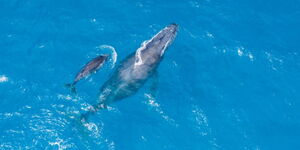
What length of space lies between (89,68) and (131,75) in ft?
12.0

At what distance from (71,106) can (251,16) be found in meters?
20.5

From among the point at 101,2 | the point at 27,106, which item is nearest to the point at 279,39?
the point at 101,2

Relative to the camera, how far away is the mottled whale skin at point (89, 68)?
33.6m

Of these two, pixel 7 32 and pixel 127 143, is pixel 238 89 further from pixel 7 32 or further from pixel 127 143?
pixel 7 32

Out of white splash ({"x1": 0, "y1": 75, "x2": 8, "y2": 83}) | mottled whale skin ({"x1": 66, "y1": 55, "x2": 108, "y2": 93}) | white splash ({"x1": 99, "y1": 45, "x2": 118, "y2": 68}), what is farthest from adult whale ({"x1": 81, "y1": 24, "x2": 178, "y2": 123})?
white splash ({"x1": 0, "y1": 75, "x2": 8, "y2": 83})

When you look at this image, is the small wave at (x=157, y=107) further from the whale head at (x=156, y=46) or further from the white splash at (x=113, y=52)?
the white splash at (x=113, y=52)

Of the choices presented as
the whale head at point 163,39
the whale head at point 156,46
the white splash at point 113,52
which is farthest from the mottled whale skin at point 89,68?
the whale head at point 163,39

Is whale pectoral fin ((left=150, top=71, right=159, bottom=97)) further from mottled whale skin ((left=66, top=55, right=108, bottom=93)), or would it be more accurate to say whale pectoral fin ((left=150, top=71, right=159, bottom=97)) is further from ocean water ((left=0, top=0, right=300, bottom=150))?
mottled whale skin ((left=66, top=55, right=108, bottom=93))

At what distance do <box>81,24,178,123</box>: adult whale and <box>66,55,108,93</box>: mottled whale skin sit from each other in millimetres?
1510

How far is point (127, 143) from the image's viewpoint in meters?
32.3

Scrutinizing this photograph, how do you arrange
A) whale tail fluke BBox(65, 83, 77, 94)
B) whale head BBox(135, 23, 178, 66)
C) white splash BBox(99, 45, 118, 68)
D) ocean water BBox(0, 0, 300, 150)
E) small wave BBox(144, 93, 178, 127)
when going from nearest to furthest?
ocean water BBox(0, 0, 300, 150)
small wave BBox(144, 93, 178, 127)
whale tail fluke BBox(65, 83, 77, 94)
whale head BBox(135, 23, 178, 66)
white splash BBox(99, 45, 118, 68)

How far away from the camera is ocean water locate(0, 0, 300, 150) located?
32.5 meters

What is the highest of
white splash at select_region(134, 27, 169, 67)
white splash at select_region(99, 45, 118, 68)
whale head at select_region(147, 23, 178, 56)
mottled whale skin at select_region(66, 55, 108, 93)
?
whale head at select_region(147, 23, 178, 56)

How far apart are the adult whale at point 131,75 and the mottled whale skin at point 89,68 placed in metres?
1.51
